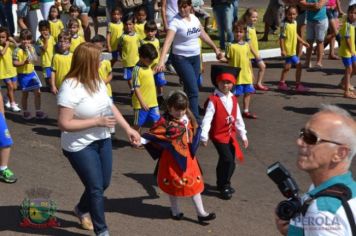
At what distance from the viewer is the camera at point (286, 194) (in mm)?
3352

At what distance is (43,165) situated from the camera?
8766 millimetres

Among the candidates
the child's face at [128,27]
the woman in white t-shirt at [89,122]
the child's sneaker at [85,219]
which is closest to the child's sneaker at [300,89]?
the child's face at [128,27]

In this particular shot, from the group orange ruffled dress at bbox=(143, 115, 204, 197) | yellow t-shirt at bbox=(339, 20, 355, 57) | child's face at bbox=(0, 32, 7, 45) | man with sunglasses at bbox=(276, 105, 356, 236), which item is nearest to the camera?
man with sunglasses at bbox=(276, 105, 356, 236)

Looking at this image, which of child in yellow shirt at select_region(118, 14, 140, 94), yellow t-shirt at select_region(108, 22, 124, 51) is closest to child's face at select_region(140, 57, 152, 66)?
child in yellow shirt at select_region(118, 14, 140, 94)

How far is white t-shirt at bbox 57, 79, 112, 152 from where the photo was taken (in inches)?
241

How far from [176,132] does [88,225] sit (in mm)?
1237

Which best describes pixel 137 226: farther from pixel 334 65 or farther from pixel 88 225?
pixel 334 65

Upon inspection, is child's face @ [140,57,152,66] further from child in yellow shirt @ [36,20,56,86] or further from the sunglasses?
the sunglasses

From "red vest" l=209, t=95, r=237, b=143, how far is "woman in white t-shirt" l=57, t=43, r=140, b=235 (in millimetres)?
1655

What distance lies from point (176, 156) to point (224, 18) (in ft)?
26.9

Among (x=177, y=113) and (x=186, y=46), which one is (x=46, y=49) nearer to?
(x=186, y=46)

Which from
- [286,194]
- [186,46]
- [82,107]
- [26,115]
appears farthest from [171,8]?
[286,194]

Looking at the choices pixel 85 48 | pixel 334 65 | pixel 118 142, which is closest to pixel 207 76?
pixel 334 65

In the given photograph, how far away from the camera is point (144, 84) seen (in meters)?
9.59
